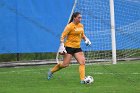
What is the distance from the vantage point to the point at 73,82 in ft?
41.4

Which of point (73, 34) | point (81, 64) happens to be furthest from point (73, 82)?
point (73, 34)

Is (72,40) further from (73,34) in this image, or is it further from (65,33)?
(65,33)

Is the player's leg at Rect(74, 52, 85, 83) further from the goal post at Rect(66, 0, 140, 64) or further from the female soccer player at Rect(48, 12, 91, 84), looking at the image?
the goal post at Rect(66, 0, 140, 64)

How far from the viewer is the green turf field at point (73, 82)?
1097cm

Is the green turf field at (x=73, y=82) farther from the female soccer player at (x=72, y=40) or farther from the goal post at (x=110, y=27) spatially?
the goal post at (x=110, y=27)

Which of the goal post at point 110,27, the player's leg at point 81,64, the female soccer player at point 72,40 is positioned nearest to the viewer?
the player's leg at point 81,64

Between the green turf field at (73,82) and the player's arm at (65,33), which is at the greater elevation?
the player's arm at (65,33)

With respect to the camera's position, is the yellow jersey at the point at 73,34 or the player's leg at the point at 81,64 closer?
the player's leg at the point at 81,64

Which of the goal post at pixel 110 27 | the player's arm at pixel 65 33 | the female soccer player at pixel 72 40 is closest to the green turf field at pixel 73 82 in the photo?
the female soccer player at pixel 72 40

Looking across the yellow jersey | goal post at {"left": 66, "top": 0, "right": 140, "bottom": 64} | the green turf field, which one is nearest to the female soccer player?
the yellow jersey

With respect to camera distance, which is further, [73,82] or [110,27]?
[110,27]

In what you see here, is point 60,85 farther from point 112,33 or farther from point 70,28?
point 112,33

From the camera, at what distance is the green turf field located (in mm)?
10969

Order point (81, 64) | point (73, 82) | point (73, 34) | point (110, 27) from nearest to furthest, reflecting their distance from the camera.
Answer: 1. point (81, 64)
2. point (73, 82)
3. point (73, 34)
4. point (110, 27)
